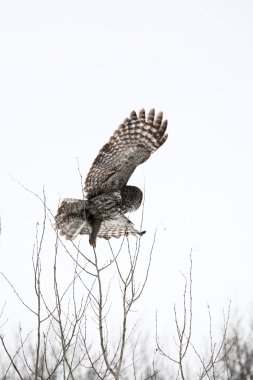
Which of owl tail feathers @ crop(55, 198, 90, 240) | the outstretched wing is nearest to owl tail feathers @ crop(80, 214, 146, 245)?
owl tail feathers @ crop(55, 198, 90, 240)

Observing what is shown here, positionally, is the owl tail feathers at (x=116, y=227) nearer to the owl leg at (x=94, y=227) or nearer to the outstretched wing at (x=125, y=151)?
the owl leg at (x=94, y=227)

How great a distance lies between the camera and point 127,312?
3.99 metres

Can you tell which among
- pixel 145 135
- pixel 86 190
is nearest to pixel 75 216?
pixel 86 190

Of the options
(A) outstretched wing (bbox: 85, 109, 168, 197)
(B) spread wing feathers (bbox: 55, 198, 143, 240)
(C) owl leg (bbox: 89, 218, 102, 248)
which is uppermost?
(A) outstretched wing (bbox: 85, 109, 168, 197)

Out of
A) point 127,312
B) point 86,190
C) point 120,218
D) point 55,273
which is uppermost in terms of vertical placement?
point 86,190

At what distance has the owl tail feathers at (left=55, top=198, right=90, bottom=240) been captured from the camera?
6871 millimetres

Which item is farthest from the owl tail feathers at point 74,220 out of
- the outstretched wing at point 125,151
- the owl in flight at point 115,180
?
the outstretched wing at point 125,151

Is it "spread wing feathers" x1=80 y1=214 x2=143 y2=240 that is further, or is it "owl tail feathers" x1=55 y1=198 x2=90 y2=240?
"spread wing feathers" x1=80 y1=214 x2=143 y2=240

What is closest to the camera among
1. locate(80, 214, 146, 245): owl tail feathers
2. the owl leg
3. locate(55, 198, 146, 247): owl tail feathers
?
the owl leg

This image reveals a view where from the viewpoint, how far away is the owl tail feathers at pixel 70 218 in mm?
6871

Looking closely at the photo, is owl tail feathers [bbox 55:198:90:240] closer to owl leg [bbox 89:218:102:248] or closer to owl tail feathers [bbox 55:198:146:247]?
owl tail feathers [bbox 55:198:146:247]

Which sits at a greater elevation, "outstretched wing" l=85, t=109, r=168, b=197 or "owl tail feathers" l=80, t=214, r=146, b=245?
"outstretched wing" l=85, t=109, r=168, b=197

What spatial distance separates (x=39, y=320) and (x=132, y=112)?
13.6ft

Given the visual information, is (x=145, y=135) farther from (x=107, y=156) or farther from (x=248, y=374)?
(x=248, y=374)
